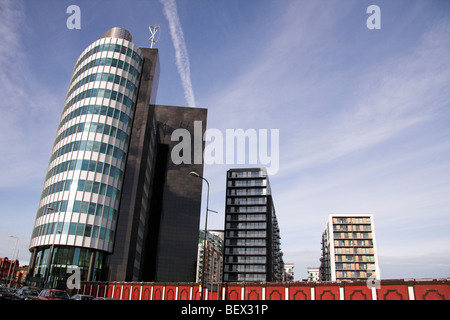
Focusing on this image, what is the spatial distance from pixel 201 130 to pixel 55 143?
63.3 meters

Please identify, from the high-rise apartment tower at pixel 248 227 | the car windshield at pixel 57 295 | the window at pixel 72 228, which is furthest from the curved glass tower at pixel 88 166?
the high-rise apartment tower at pixel 248 227

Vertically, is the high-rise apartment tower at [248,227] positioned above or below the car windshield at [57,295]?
above

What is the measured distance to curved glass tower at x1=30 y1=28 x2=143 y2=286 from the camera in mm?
56312

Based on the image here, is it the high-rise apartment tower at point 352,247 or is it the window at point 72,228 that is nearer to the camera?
the window at point 72,228

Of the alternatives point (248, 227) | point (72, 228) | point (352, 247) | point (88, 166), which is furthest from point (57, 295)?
point (352, 247)

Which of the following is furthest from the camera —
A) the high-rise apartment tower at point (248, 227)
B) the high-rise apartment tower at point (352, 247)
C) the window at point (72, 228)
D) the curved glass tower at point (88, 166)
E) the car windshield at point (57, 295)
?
the high-rise apartment tower at point (352, 247)

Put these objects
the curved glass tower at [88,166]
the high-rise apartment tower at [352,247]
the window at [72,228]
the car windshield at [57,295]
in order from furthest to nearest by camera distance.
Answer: the high-rise apartment tower at [352,247] < the curved glass tower at [88,166] < the window at [72,228] < the car windshield at [57,295]

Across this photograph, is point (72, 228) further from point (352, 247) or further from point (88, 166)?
point (352, 247)

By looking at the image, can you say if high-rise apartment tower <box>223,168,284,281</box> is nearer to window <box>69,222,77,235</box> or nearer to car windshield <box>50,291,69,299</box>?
window <box>69,222,77,235</box>

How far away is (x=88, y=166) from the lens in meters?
59.5

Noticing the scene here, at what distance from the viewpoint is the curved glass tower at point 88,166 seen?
56.3m

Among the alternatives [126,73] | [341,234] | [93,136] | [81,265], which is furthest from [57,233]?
[341,234]

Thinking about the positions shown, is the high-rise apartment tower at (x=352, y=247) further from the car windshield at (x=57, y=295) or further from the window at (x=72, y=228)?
Result: the car windshield at (x=57, y=295)
